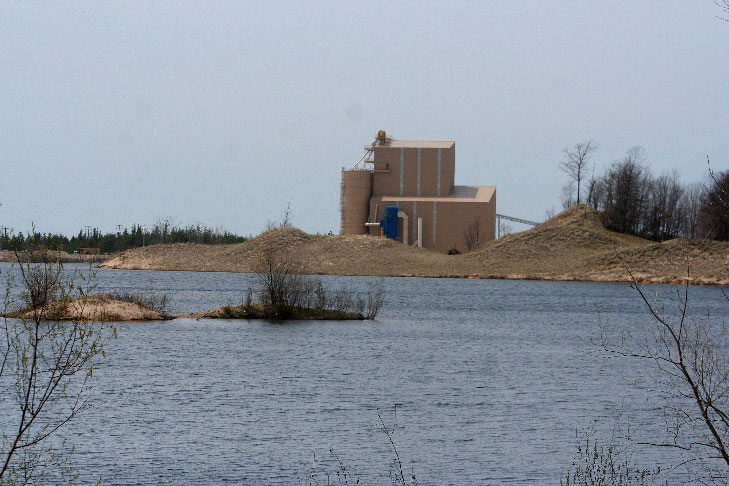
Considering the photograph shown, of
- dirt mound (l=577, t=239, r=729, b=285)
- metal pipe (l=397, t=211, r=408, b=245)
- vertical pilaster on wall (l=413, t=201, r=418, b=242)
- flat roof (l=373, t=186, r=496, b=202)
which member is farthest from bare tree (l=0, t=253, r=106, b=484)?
flat roof (l=373, t=186, r=496, b=202)

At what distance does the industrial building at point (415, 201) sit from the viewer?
113000mm

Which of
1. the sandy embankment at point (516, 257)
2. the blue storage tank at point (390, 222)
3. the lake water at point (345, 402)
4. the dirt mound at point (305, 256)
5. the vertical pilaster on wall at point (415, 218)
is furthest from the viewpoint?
the vertical pilaster on wall at point (415, 218)

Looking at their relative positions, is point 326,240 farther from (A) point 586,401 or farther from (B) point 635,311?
(A) point 586,401

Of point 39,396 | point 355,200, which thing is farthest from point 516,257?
point 39,396

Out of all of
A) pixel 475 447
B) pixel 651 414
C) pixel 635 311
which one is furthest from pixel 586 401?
pixel 635 311

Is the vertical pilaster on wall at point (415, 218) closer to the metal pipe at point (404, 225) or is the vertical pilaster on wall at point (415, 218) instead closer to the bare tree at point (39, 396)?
the metal pipe at point (404, 225)

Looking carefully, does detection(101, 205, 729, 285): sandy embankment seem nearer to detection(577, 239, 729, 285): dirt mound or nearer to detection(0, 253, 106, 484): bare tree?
detection(577, 239, 729, 285): dirt mound

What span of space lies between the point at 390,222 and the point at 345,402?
86.3 meters

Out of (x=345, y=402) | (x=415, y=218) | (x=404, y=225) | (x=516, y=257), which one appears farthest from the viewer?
(x=415, y=218)

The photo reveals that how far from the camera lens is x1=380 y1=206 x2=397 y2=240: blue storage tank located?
11175cm

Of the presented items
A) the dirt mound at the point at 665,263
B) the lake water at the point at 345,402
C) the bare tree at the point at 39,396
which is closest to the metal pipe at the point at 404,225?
the dirt mound at the point at 665,263

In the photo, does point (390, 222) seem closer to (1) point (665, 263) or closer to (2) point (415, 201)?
(2) point (415, 201)

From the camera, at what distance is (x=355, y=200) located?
116m

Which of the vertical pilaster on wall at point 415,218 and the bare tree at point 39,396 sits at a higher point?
the vertical pilaster on wall at point 415,218
